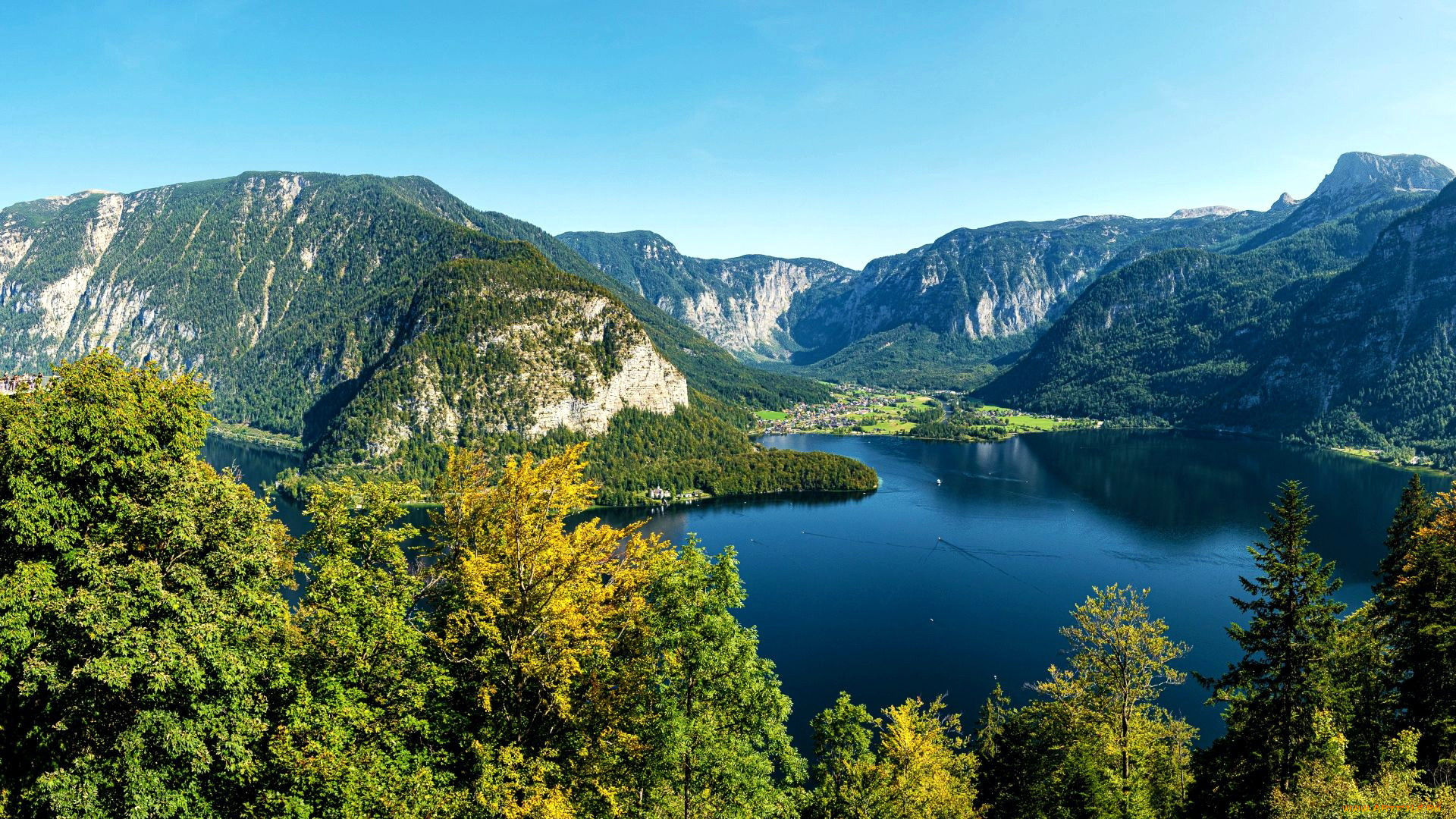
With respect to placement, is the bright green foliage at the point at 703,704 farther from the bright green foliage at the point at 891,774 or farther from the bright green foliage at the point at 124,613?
the bright green foliage at the point at 124,613

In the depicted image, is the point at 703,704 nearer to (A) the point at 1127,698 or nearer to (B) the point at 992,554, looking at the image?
(A) the point at 1127,698

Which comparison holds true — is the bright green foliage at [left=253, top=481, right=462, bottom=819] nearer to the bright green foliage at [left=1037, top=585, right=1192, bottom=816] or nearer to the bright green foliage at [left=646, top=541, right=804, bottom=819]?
the bright green foliage at [left=646, top=541, right=804, bottom=819]

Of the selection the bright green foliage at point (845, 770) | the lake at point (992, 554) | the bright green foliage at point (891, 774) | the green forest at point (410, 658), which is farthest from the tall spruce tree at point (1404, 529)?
the lake at point (992, 554)

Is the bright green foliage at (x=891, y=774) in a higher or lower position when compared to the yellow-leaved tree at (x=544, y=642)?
lower

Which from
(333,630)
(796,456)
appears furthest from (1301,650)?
(796,456)

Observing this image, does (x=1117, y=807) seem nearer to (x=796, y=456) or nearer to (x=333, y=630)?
(x=333, y=630)
